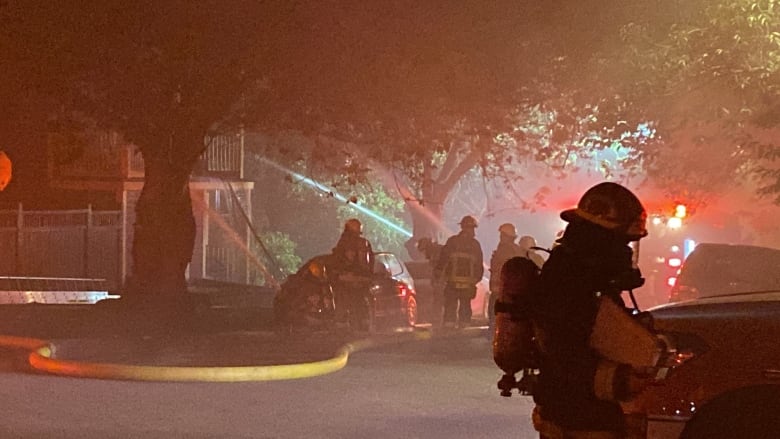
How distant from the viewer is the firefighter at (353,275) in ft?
56.6

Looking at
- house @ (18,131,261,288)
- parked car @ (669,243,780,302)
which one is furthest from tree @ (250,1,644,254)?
house @ (18,131,261,288)

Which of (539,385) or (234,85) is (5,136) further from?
(539,385)

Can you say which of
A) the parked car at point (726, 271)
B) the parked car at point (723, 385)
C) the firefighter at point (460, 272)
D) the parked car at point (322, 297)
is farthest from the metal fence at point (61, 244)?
the parked car at point (723, 385)

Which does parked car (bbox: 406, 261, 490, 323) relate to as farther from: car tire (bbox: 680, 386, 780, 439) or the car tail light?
car tire (bbox: 680, 386, 780, 439)

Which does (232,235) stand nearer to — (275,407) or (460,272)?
(460,272)

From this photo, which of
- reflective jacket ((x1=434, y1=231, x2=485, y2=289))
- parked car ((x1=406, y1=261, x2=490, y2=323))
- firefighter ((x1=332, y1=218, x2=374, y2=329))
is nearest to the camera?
firefighter ((x1=332, y1=218, x2=374, y2=329))

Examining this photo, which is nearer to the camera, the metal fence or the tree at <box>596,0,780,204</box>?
the tree at <box>596,0,780,204</box>

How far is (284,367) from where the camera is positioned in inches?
480

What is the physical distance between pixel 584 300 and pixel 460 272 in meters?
13.9

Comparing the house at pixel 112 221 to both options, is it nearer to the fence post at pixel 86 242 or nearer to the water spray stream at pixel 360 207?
the fence post at pixel 86 242

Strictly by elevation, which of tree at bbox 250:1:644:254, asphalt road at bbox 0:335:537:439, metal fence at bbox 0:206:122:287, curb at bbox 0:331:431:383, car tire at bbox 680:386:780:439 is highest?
tree at bbox 250:1:644:254

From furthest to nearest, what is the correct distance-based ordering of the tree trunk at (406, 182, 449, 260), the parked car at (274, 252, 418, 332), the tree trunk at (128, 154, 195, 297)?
the tree trunk at (406, 182, 449, 260), the tree trunk at (128, 154, 195, 297), the parked car at (274, 252, 418, 332)

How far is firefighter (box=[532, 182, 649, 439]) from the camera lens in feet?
14.1

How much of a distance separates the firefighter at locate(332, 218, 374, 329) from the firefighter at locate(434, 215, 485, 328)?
1511mm
